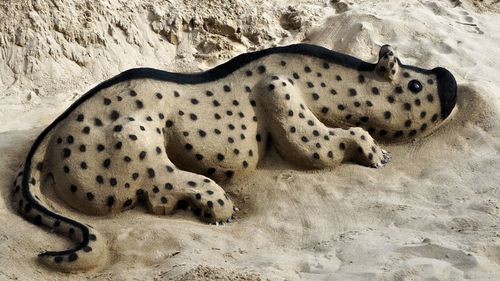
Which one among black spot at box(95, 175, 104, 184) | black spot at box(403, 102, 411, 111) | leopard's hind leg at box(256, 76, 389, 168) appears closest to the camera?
black spot at box(95, 175, 104, 184)

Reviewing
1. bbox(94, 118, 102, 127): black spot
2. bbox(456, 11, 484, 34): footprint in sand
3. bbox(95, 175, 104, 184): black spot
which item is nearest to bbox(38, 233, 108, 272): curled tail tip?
bbox(95, 175, 104, 184): black spot

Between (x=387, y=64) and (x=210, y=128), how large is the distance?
5.06ft

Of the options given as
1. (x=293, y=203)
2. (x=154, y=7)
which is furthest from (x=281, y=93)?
(x=154, y=7)

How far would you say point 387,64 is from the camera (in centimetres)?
646

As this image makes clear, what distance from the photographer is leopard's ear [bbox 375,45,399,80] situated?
254 inches

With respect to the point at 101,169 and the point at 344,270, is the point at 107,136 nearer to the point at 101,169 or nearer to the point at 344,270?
the point at 101,169

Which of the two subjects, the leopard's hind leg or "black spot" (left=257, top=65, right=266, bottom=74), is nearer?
the leopard's hind leg

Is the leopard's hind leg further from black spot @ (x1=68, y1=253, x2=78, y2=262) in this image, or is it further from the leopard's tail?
black spot @ (x1=68, y1=253, x2=78, y2=262)

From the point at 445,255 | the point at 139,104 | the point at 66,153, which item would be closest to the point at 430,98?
the point at 445,255

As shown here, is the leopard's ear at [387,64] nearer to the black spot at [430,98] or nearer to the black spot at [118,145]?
the black spot at [430,98]

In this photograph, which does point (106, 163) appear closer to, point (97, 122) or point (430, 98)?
point (97, 122)

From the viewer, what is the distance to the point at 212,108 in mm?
5992

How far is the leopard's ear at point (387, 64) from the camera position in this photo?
6457mm

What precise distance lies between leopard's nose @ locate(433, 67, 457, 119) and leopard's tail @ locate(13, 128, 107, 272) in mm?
2964
